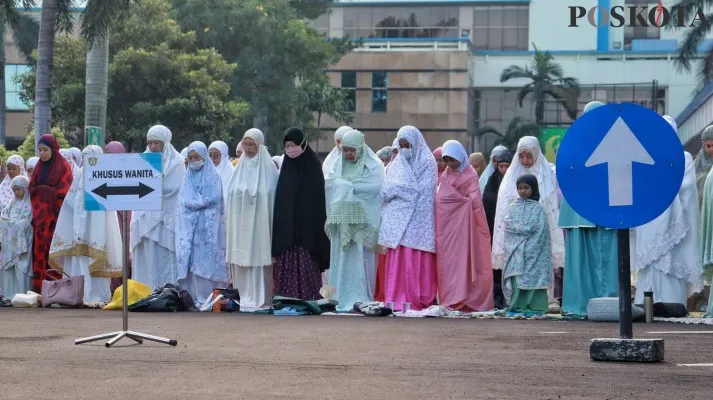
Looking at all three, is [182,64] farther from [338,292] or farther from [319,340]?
[319,340]

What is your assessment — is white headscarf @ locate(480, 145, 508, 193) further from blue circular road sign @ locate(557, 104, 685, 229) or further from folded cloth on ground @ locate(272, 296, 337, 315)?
blue circular road sign @ locate(557, 104, 685, 229)

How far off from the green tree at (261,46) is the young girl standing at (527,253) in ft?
121

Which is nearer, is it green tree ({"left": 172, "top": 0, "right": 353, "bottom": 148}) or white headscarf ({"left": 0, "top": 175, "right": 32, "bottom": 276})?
white headscarf ({"left": 0, "top": 175, "right": 32, "bottom": 276})

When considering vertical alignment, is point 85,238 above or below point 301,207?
below

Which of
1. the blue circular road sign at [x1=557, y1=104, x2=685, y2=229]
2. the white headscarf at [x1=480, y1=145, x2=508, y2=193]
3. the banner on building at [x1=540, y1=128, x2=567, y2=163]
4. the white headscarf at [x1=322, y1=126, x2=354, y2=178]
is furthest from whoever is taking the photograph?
the banner on building at [x1=540, y1=128, x2=567, y2=163]

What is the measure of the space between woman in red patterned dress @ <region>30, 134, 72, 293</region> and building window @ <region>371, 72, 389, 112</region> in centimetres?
6445

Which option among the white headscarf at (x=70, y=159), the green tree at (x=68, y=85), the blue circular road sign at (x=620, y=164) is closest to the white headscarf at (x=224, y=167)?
the white headscarf at (x=70, y=159)

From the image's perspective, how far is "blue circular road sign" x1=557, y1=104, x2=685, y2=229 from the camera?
8.67 meters

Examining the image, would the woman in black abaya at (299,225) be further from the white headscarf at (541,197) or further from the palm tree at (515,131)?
the palm tree at (515,131)

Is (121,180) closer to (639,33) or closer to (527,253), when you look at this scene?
(527,253)

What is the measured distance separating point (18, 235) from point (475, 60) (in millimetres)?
66793

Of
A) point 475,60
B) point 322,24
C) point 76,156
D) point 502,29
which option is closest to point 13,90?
point 322,24

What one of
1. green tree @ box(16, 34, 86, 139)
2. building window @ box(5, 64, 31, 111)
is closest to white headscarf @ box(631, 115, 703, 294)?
green tree @ box(16, 34, 86, 139)

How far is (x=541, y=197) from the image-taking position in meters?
16.0
